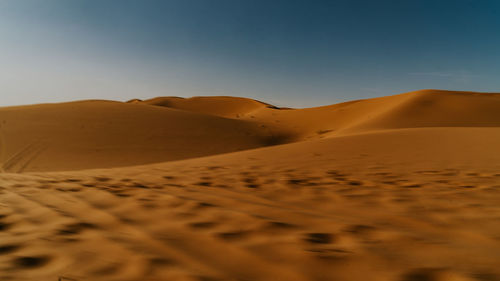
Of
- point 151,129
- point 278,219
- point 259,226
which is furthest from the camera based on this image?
point 151,129

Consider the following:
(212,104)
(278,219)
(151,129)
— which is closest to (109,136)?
(151,129)

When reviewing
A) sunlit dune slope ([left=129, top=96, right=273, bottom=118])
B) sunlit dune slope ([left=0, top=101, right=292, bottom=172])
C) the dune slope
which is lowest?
the dune slope

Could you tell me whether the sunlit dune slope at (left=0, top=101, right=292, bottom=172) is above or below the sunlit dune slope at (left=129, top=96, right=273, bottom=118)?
below

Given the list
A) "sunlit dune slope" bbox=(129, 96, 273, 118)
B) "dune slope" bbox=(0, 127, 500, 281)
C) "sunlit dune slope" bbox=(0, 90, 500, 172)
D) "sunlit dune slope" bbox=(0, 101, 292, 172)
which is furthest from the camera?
"sunlit dune slope" bbox=(129, 96, 273, 118)

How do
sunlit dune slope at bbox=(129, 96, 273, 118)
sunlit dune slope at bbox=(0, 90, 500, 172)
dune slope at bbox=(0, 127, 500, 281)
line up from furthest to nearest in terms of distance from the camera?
1. sunlit dune slope at bbox=(129, 96, 273, 118)
2. sunlit dune slope at bbox=(0, 90, 500, 172)
3. dune slope at bbox=(0, 127, 500, 281)

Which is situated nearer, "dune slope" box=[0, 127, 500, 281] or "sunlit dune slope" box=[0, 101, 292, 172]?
"dune slope" box=[0, 127, 500, 281]

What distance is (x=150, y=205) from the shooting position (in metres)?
2.58

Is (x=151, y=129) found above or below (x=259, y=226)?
above

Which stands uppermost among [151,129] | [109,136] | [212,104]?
[212,104]

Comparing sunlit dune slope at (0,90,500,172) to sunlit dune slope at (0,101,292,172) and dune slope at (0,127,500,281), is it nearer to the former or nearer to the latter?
sunlit dune slope at (0,101,292,172)

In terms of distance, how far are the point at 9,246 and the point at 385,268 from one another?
229 cm

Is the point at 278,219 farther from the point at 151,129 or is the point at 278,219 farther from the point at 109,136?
the point at 151,129

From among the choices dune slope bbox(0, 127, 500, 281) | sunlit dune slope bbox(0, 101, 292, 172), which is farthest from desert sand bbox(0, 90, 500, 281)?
sunlit dune slope bbox(0, 101, 292, 172)

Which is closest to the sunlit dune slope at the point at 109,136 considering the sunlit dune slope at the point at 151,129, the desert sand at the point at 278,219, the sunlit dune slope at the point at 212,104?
the sunlit dune slope at the point at 151,129
